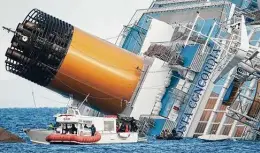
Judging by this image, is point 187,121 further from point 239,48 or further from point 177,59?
point 239,48

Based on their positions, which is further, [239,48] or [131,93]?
[131,93]

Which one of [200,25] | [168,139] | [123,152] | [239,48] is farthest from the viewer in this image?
[200,25]

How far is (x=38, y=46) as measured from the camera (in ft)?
177

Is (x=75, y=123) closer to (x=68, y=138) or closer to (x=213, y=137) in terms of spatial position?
(x=68, y=138)

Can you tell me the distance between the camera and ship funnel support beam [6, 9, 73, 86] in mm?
53812

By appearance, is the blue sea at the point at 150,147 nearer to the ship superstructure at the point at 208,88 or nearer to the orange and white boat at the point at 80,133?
the orange and white boat at the point at 80,133

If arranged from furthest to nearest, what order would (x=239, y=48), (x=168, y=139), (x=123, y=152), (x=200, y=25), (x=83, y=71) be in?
1. (x=200, y=25)
2. (x=168, y=139)
3. (x=83, y=71)
4. (x=239, y=48)
5. (x=123, y=152)

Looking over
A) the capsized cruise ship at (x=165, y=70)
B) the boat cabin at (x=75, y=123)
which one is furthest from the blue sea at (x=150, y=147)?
the capsized cruise ship at (x=165, y=70)

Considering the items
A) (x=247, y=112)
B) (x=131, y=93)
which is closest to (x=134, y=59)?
(x=131, y=93)

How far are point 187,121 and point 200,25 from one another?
32.9 feet

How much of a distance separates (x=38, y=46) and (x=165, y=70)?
14026 millimetres

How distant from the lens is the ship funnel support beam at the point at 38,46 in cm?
5381

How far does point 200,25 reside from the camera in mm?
65438

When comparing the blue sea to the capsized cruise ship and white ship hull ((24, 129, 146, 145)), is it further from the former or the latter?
the capsized cruise ship
